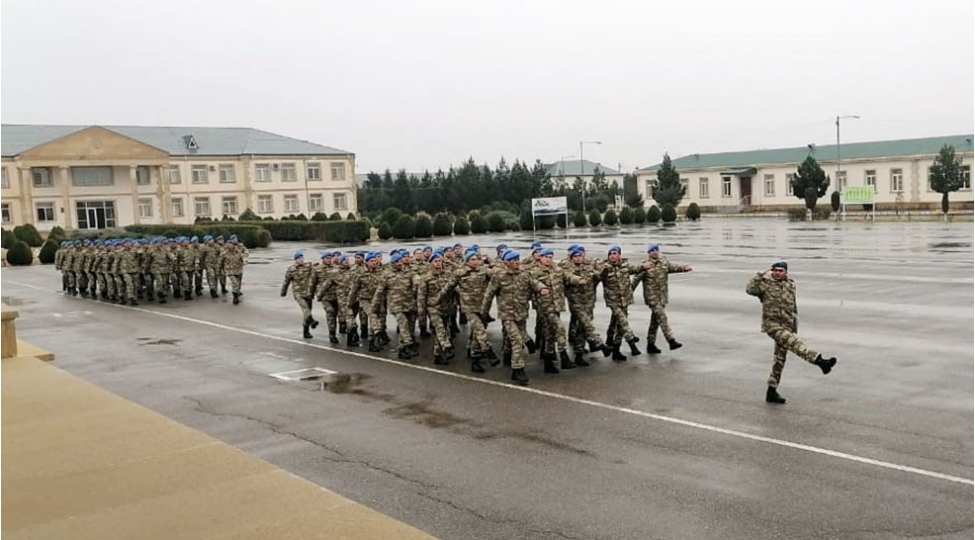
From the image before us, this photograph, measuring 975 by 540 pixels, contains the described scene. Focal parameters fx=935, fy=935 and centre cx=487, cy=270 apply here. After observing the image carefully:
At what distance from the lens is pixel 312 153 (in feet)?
269

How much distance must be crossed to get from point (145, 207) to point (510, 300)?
67.6 meters

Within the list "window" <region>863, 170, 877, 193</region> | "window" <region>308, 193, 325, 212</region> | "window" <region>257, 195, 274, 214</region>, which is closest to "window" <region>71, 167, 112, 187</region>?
"window" <region>257, 195, 274, 214</region>

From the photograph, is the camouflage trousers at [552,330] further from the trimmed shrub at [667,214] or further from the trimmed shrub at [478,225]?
the trimmed shrub at [667,214]

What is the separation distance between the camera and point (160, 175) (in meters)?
73.3

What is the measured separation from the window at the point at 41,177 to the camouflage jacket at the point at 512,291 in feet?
→ 212

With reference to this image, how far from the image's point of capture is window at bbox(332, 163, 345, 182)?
8294 centimetres

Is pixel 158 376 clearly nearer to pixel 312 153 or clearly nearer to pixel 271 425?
pixel 271 425

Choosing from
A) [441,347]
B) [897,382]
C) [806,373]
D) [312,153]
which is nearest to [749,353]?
[806,373]

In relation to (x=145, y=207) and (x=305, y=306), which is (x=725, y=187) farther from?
(x=305, y=306)

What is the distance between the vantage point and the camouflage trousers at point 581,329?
43.3 feet

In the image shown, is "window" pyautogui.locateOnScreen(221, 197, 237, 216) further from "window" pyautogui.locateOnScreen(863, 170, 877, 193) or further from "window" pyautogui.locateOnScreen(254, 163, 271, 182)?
"window" pyautogui.locateOnScreen(863, 170, 877, 193)

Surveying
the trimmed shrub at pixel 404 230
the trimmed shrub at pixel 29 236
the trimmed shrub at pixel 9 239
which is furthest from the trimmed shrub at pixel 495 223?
the trimmed shrub at pixel 9 239

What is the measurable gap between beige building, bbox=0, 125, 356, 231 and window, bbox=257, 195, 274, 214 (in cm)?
9

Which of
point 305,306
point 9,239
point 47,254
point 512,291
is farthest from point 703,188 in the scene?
point 512,291
